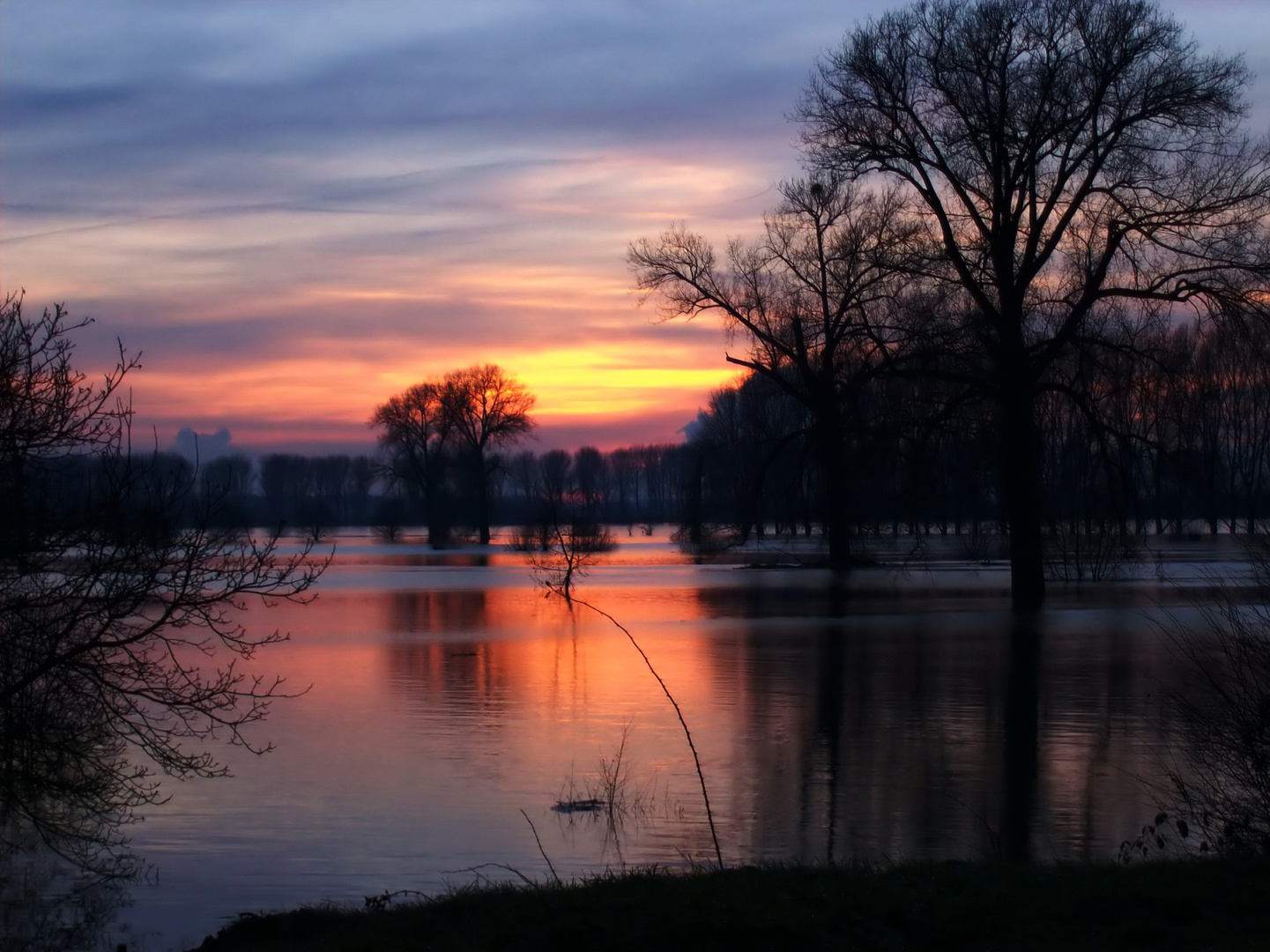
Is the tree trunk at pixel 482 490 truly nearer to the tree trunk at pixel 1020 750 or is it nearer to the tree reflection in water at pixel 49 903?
the tree trunk at pixel 1020 750

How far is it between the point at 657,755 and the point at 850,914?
21.9ft

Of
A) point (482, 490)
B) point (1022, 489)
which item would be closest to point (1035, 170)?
point (1022, 489)

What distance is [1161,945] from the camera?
254 inches

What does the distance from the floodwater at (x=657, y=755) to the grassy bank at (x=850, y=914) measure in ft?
5.23

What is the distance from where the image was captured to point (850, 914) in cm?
701

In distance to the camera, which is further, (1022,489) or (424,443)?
(424,443)

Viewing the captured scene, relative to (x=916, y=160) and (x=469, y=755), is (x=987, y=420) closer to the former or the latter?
(x=916, y=160)

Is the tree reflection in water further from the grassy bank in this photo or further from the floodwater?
the grassy bank

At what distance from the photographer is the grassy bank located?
6.70 meters

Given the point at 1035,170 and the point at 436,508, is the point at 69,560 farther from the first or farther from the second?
the point at 436,508

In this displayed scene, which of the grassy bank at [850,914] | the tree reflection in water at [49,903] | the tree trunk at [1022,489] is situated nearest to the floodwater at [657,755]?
the tree reflection in water at [49,903]

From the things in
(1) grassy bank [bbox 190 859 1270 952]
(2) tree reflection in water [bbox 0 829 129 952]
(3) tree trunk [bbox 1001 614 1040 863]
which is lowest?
(2) tree reflection in water [bbox 0 829 129 952]

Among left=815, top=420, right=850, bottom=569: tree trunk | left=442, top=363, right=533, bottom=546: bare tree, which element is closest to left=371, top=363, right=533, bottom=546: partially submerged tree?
left=442, top=363, right=533, bottom=546: bare tree

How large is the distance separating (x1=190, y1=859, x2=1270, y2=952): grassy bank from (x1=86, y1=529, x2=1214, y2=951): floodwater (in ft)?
5.23
